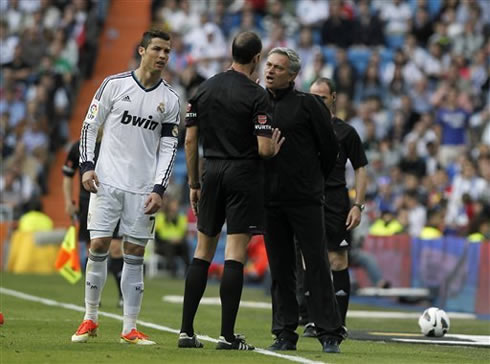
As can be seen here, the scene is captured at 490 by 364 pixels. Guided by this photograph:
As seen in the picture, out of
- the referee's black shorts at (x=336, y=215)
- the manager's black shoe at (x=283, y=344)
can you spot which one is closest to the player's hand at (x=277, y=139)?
the manager's black shoe at (x=283, y=344)

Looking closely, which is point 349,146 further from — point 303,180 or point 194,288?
point 194,288

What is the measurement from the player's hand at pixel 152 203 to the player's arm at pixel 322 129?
1340 mm

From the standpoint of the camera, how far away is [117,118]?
11070 millimetres

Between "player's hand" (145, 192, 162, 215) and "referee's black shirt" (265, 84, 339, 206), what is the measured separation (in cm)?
87

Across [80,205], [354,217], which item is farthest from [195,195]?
[80,205]

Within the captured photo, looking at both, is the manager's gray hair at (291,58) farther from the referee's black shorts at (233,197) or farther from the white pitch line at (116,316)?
the white pitch line at (116,316)

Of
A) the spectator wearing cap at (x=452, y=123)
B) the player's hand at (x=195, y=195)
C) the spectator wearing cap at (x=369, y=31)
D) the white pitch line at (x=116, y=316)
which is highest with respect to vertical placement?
the spectator wearing cap at (x=369, y=31)

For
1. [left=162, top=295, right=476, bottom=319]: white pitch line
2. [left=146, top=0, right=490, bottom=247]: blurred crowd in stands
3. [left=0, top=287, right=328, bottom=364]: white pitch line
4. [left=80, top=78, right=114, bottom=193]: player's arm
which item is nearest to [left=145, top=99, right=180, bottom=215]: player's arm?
[left=80, top=78, right=114, bottom=193]: player's arm

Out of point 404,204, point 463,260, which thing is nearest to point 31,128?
point 404,204

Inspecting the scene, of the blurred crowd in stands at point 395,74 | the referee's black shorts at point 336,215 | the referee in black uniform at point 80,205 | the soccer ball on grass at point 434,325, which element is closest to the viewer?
the referee's black shorts at point 336,215

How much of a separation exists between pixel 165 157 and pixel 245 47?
3.88 feet

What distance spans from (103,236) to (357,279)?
37.8 ft

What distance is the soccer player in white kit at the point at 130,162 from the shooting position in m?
11.0

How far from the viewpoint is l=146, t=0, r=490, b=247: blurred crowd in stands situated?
23.6m
